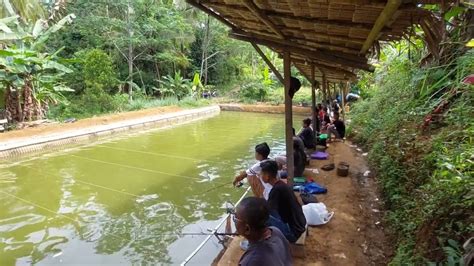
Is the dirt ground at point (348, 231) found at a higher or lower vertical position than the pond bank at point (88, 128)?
lower

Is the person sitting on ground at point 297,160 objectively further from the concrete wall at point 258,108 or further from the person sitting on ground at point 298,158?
the concrete wall at point 258,108

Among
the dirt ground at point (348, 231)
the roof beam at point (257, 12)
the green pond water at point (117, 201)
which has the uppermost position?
the roof beam at point (257, 12)

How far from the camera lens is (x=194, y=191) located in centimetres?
753

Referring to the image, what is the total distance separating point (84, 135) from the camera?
1341 cm

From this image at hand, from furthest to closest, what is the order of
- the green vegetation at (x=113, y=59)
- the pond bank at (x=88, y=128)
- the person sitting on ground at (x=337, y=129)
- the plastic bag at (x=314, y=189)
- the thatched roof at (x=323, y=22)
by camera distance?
the green vegetation at (x=113, y=59)
the pond bank at (x=88, y=128)
the person sitting on ground at (x=337, y=129)
the plastic bag at (x=314, y=189)
the thatched roof at (x=323, y=22)

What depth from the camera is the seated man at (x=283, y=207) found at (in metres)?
3.60

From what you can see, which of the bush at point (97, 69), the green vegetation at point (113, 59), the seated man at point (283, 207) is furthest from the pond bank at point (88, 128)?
the seated man at point (283, 207)

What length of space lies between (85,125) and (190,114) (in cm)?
636

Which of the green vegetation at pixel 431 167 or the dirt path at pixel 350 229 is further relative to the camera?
the dirt path at pixel 350 229

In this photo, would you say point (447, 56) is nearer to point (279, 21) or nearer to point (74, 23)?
point (279, 21)

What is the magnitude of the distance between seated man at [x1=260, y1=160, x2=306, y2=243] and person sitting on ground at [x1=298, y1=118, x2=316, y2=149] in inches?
172

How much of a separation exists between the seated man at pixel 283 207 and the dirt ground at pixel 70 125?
37.7 ft

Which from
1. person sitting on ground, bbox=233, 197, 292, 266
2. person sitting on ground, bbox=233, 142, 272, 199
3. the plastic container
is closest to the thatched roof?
person sitting on ground, bbox=233, 142, 272, 199

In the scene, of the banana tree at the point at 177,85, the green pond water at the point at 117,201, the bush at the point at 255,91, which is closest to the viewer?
the green pond water at the point at 117,201
